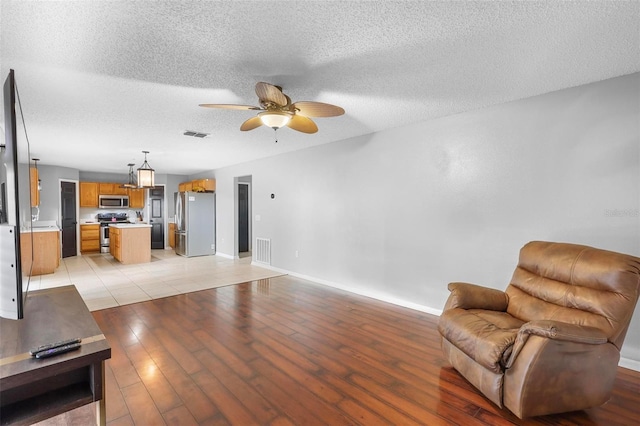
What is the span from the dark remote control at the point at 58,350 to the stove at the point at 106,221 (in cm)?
856

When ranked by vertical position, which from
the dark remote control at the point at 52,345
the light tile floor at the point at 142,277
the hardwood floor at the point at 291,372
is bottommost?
the hardwood floor at the point at 291,372

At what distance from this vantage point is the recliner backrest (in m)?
1.92

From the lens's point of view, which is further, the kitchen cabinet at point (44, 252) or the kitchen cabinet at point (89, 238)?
the kitchen cabinet at point (89, 238)

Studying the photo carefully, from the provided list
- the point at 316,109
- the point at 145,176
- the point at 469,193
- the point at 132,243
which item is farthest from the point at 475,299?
the point at 132,243

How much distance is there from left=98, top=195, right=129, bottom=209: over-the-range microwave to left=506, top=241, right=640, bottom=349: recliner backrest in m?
9.76

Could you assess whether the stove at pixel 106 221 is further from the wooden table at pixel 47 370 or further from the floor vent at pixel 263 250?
the wooden table at pixel 47 370

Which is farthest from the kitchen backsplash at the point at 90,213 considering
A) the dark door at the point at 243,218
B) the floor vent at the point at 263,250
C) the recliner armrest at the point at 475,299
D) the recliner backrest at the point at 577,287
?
the recliner backrest at the point at 577,287

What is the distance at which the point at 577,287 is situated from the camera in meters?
2.17

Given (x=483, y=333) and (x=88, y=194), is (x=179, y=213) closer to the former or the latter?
(x=88, y=194)

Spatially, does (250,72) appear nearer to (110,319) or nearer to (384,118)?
(384,118)

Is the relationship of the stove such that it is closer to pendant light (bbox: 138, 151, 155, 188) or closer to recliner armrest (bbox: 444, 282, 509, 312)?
pendant light (bbox: 138, 151, 155, 188)

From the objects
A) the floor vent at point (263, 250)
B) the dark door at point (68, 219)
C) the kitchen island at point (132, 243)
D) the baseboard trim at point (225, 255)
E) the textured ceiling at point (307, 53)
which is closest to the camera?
the textured ceiling at point (307, 53)

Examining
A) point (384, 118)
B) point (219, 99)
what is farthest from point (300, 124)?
point (384, 118)

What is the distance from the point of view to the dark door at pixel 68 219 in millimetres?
7637
